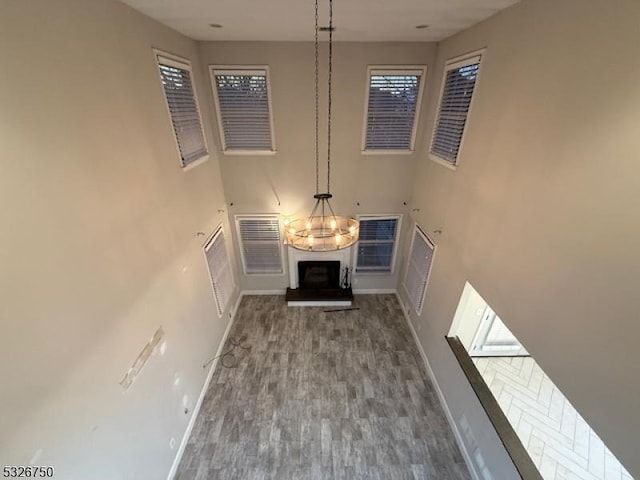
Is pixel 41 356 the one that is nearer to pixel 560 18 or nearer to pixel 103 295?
pixel 103 295

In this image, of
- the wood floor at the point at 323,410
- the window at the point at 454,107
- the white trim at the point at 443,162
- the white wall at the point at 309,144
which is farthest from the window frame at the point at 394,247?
the window at the point at 454,107

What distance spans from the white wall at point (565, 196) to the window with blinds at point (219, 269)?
167 inches

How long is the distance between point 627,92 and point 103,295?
4.31m

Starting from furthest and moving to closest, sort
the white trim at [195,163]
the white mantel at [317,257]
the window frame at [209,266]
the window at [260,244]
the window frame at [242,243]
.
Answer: the white mantel at [317,257], the window at [260,244], the window frame at [242,243], the window frame at [209,266], the white trim at [195,163]

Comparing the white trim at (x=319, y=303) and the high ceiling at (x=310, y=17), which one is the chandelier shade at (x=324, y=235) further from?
the white trim at (x=319, y=303)

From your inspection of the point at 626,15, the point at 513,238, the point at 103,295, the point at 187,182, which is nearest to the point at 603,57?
the point at 626,15

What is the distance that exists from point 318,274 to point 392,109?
13.1 ft

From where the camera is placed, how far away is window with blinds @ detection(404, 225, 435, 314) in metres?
5.30

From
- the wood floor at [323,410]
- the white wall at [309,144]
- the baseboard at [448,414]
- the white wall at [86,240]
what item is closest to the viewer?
the white wall at [86,240]

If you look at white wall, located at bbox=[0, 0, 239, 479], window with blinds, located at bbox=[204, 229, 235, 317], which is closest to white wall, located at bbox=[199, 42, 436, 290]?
window with blinds, located at bbox=[204, 229, 235, 317]

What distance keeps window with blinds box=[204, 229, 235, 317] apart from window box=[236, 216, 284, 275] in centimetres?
60

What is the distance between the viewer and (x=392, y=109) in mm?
5336

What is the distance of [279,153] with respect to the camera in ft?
18.4

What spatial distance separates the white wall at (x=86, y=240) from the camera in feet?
6.03
